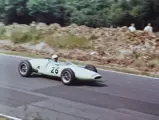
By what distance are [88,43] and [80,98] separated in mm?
6337

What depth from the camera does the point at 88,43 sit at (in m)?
13.8

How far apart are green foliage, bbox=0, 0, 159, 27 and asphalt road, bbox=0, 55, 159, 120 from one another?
2.00m

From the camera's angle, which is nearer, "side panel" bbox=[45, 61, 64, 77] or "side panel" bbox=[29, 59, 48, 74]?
"side panel" bbox=[45, 61, 64, 77]

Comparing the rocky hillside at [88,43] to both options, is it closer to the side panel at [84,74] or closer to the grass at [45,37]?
the grass at [45,37]

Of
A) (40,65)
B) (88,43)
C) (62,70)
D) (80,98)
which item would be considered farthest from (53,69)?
(88,43)

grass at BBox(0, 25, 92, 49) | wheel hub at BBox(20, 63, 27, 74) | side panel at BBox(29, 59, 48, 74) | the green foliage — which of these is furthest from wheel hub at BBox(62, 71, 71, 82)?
grass at BBox(0, 25, 92, 49)

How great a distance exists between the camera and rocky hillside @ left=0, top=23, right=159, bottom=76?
1238 cm

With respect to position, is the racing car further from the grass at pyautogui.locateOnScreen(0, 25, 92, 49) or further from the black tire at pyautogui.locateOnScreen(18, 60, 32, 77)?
the grass at pyautogui.locateOnScreen(0, 25, 92, 49)

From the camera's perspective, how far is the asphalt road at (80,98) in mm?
6465

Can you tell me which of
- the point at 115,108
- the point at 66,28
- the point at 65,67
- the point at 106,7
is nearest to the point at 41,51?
the point at 66,28

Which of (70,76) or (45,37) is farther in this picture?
(45,37)

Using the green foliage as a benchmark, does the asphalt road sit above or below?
below

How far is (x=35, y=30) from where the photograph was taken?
48.8 feet

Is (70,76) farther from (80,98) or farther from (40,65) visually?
(80,98)
